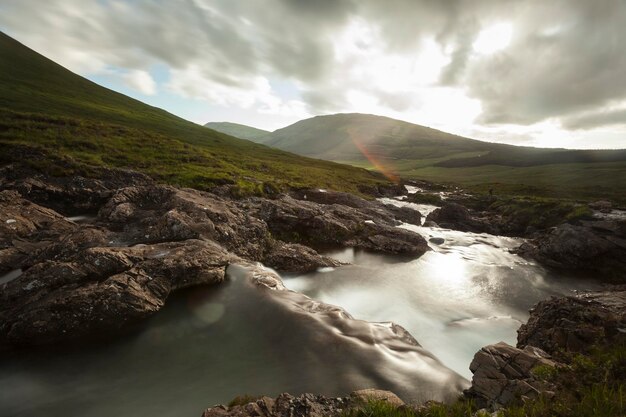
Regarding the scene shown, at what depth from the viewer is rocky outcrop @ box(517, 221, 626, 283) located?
3088 centimetres

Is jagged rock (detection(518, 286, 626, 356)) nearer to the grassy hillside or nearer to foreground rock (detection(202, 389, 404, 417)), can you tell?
foreground rock (detection(202, 389, 404, 417))

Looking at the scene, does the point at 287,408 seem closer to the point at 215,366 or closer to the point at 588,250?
the point at 215,366

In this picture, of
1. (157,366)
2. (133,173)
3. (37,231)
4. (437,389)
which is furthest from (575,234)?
(133,173)

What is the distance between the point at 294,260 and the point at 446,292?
12988 mm

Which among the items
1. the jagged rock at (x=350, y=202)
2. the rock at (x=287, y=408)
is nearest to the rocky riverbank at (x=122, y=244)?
the jagged rock at (x=350, y=202)

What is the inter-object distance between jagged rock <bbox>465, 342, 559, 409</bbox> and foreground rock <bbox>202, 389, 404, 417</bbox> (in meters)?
2.69

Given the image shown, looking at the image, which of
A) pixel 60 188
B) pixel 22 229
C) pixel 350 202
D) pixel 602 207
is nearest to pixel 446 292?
pixel 350 202

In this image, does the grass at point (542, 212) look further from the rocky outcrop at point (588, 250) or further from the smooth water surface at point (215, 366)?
the smooth water surface at point (215, 366)

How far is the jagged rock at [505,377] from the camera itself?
8016 millimetres

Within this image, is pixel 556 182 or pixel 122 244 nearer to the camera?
pixel 122 244

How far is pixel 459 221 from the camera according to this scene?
50.5m

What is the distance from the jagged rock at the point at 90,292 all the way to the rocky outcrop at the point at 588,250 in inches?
1400

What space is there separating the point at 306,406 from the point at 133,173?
4207 centimetres

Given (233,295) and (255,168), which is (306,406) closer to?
(233,295)
